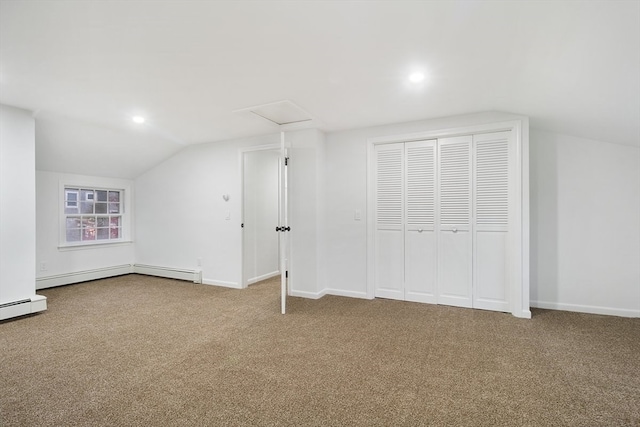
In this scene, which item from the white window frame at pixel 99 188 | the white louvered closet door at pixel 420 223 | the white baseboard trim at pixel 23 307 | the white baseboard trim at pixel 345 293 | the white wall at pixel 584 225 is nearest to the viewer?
the white baseboard trim at pixel 23 307

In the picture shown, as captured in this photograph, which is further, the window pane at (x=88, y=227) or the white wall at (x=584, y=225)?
the window pane at (x=88, y=227)

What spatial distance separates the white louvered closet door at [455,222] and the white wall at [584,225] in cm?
79

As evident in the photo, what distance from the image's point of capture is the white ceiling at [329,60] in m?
1.73

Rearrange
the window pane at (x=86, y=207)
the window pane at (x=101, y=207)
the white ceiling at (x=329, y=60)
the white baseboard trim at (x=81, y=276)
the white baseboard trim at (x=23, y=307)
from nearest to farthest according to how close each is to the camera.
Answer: the white ceiling at (x=329, y=60)
the white baseboard trim at (x=23, y=307)
the white baseboard trim at (x=81, y=276)
the window pane at (x=86, y=207)
the window pane at (x=101, y=207)

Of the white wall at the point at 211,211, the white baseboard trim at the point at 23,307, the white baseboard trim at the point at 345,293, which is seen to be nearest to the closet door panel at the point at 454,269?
Answer: the white baseboard trim at the point at 345,293

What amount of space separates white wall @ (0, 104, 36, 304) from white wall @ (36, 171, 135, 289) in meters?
1.49

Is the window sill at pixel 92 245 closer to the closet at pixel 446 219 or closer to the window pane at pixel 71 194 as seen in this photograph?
the window pane at pixel 71 194

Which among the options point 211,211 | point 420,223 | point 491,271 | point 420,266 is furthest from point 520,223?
point 211,211

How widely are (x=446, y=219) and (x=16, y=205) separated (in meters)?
4.96

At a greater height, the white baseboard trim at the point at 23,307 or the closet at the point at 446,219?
the closet at the point at 446,219

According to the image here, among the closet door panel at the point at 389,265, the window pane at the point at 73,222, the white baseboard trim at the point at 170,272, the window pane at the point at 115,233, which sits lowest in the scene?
the white baseboard trim at the point at 170,272

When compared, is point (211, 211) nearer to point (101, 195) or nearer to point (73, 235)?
point (101, 195)

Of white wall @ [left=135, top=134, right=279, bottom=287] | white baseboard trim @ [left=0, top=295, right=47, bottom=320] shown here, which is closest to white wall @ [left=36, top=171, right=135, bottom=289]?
white wall @ [left=135, top=134, right=279, bottom=287]

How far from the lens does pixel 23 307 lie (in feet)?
11.2
